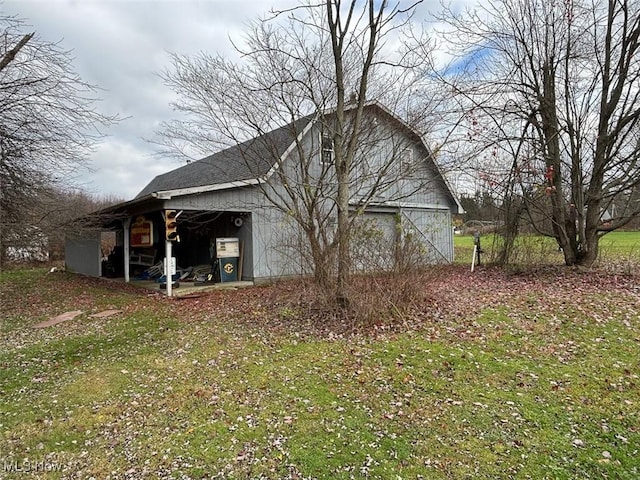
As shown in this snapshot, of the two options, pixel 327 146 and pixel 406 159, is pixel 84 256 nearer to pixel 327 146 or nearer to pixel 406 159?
pixel 327 146

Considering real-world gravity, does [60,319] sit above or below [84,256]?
below

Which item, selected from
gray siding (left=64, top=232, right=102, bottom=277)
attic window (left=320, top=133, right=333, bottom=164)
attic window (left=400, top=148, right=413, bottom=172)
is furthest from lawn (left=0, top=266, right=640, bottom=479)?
gray siding (left=64, top=232, right=102, bottom=277)

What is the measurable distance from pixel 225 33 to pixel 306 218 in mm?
4179

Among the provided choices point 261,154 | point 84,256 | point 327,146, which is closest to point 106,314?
point 261,154

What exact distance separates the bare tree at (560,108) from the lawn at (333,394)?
3.76m

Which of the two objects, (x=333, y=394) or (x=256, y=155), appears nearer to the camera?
(x=333, y=394)

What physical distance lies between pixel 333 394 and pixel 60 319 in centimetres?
671

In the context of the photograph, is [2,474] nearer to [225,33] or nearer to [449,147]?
[225,33]

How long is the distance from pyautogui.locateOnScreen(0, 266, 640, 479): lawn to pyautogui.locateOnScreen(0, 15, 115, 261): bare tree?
3.06 meters

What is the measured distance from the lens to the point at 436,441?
3.00 meters

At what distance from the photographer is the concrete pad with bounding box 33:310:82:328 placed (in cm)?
732

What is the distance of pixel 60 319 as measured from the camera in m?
7.73

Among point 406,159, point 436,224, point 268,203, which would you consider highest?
point 406,159

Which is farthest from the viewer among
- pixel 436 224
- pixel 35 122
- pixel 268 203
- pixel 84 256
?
pixel 84 256
